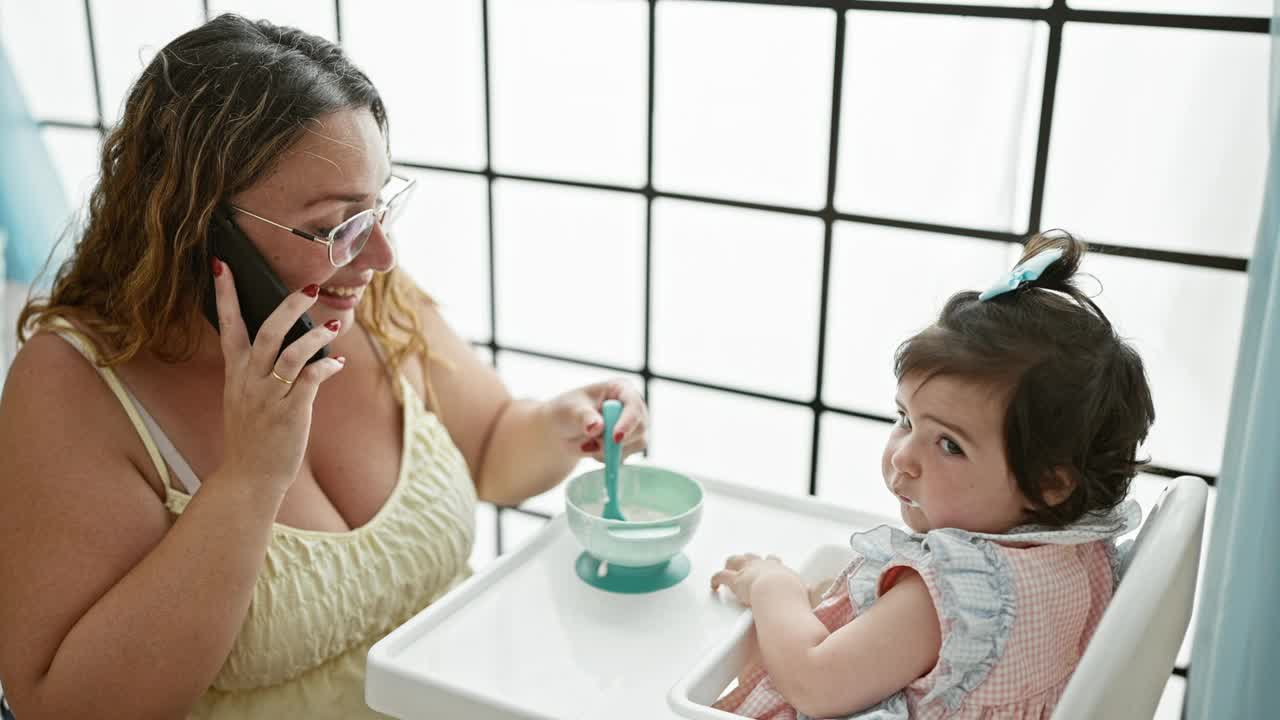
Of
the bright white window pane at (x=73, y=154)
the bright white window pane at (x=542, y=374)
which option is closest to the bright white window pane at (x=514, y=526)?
the bright white window pane at (x=542, y=374)

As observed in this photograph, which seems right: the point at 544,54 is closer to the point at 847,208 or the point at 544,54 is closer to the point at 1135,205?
the point at 847,208

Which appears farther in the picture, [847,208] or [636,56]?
[636,56]

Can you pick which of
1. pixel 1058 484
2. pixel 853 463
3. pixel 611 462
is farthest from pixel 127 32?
pixel 1058 484

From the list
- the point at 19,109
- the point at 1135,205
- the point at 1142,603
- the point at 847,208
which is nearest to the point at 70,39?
the point at 19,109

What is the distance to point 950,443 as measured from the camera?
1.10 m

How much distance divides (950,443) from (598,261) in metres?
1.07

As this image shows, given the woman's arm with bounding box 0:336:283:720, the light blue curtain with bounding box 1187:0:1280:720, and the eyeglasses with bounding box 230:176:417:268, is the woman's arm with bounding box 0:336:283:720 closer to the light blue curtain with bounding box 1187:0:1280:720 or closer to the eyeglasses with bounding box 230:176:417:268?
the eyeglasses with bounding box 230:176:417:268

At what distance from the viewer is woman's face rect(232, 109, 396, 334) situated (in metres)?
1.32

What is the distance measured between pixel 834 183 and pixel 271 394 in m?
0.92

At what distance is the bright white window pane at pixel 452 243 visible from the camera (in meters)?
2.17

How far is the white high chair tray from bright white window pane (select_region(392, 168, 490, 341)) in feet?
2.80

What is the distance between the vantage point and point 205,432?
56.3 inches

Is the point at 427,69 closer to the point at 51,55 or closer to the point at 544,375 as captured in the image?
the point at 544,375

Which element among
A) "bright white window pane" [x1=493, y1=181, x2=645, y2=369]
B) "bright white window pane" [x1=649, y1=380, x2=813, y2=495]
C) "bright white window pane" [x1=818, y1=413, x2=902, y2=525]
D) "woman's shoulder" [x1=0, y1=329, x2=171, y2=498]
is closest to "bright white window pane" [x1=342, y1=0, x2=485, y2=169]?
"bright white window pane" [x1=493, y1=181, x2=645, y2=369]
